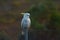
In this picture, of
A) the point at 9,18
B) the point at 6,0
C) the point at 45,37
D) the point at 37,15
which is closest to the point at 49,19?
the point at 37,15

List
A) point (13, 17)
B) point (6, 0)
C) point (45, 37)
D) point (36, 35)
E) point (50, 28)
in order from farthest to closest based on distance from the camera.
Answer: point (6, 0) → point (13, 17) → point (50, 28) → point (45, 37) → point (36, 35)

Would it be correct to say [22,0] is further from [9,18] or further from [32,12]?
[32,12]

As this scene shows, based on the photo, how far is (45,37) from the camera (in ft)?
17.3

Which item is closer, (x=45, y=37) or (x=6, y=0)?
(x=45, y=37)

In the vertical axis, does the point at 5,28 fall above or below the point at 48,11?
below

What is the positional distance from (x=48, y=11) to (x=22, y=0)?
6.22ft

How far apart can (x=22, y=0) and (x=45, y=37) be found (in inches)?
120

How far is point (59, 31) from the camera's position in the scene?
5230 mm

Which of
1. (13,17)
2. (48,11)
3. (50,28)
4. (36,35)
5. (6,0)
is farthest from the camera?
(6,0)

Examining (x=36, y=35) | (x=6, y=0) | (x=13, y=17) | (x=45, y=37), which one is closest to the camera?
(x=36, y=35)

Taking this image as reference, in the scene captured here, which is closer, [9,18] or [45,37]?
[45,37]

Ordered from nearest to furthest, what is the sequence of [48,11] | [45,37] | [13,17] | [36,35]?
1. [36,35]
2. [45,37]
3. [48,11]
4. [13,17]

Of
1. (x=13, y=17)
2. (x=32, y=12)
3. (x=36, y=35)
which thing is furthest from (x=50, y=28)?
(x=13, y=17)

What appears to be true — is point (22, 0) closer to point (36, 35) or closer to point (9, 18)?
point (9, 18)
